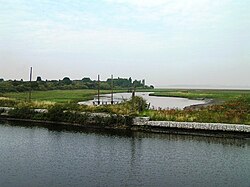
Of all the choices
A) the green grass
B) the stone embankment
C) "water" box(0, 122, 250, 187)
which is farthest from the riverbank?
the green grass

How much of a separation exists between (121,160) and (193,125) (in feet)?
39.9

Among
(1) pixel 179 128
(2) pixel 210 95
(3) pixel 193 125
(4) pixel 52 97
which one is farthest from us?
(2) pixel 210 95

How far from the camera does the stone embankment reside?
1098 inches

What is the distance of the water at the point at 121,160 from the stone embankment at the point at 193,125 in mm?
1613

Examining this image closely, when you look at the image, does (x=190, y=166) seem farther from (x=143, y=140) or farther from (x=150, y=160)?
(x=143, y=140)

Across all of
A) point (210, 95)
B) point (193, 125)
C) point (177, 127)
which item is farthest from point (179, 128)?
point (210, 95)

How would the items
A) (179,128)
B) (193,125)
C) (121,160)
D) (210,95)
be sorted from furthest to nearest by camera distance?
(210,95)
(179,128)
(193,125)
(121,160)

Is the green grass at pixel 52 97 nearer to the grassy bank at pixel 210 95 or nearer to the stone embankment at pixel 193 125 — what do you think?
the stone embankment at pixel 193 125

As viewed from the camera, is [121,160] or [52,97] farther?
[52,97]

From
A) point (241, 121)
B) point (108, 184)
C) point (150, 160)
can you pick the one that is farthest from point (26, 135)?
point (241, 121)

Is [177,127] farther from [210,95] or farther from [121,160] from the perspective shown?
[210,95]

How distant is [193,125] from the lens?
96.0 ft

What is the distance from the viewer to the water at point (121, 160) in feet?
50.6

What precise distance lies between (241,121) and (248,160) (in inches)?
427
